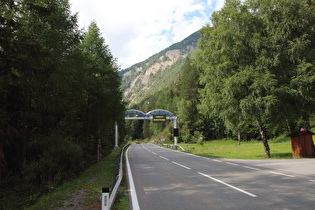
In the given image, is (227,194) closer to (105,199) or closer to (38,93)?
(105,199)

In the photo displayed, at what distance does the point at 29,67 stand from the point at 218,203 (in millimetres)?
8501

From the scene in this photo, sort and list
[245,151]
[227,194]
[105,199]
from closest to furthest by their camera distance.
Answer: [105,199] → [227,194] → [245,151]

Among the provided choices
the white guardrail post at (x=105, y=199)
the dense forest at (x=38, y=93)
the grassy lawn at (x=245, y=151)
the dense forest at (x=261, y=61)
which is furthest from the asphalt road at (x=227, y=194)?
the grassy lawn at (x=245, y=151)

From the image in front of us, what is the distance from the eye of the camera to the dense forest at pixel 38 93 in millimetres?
8810

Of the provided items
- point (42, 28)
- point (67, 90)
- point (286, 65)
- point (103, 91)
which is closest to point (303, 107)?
point (286, 65)

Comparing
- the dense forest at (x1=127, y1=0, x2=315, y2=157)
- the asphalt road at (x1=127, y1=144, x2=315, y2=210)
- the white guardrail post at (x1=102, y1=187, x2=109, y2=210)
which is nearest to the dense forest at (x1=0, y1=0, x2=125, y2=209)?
the asphalt road at (x1=127, y1=144, x2=315, y2=210)

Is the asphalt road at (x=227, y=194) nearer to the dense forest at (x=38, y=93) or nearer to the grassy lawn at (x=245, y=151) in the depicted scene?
the dense forest at (x=38, y=93)

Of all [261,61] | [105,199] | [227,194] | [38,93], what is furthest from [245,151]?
[105,199]

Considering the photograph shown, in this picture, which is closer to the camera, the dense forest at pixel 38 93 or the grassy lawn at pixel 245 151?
the dense forest at pixel 38 93

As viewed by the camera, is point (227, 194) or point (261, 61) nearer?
point (227, 194)

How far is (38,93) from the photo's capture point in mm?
11812

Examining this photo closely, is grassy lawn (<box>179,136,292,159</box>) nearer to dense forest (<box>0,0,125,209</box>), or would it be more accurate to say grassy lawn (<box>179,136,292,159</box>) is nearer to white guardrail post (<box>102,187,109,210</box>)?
dense forest (<box>0,0,125,209</box>)

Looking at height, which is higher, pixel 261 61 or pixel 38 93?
pixel 261 61

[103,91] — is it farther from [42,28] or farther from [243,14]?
[243,14]
